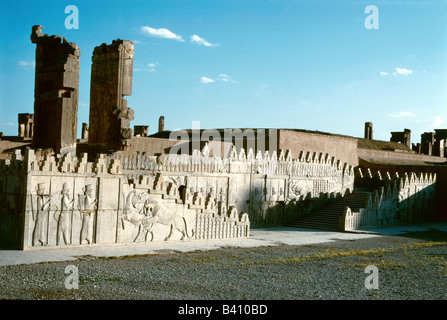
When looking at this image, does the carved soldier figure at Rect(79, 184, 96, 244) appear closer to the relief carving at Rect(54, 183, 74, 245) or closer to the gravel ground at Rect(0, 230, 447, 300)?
the relief carving at Rect(54, 183, 74, 245)

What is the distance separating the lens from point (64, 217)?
14773 mm

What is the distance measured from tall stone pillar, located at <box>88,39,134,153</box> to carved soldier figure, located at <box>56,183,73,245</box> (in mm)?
4089

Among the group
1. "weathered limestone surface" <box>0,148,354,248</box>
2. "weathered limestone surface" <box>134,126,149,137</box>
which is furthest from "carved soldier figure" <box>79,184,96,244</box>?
"weathered limestone surface" <box>134,126,149,137</box>

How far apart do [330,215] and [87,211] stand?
47.3ft

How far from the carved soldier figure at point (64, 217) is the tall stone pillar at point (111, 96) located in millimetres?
4089

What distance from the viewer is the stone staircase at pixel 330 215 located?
25000 mm

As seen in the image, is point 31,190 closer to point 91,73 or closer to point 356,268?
point 91,73

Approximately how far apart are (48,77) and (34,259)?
8.28 m

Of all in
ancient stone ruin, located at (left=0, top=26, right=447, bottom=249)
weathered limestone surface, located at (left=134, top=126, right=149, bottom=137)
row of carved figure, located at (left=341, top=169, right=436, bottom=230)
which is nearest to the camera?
ancient stone ruin, located at (left=0, top=26, right=447, bottom=249)

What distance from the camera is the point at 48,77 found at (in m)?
18.9

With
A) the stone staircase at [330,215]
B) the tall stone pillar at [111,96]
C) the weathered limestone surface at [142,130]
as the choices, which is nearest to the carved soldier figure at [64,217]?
the tall stone pillar at [111,96]

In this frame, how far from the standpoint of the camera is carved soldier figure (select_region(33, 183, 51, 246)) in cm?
1432

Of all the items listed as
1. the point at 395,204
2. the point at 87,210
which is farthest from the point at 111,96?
the point at 395,204

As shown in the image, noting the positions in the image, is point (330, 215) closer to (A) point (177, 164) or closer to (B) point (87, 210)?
(A) point (177, 164)
